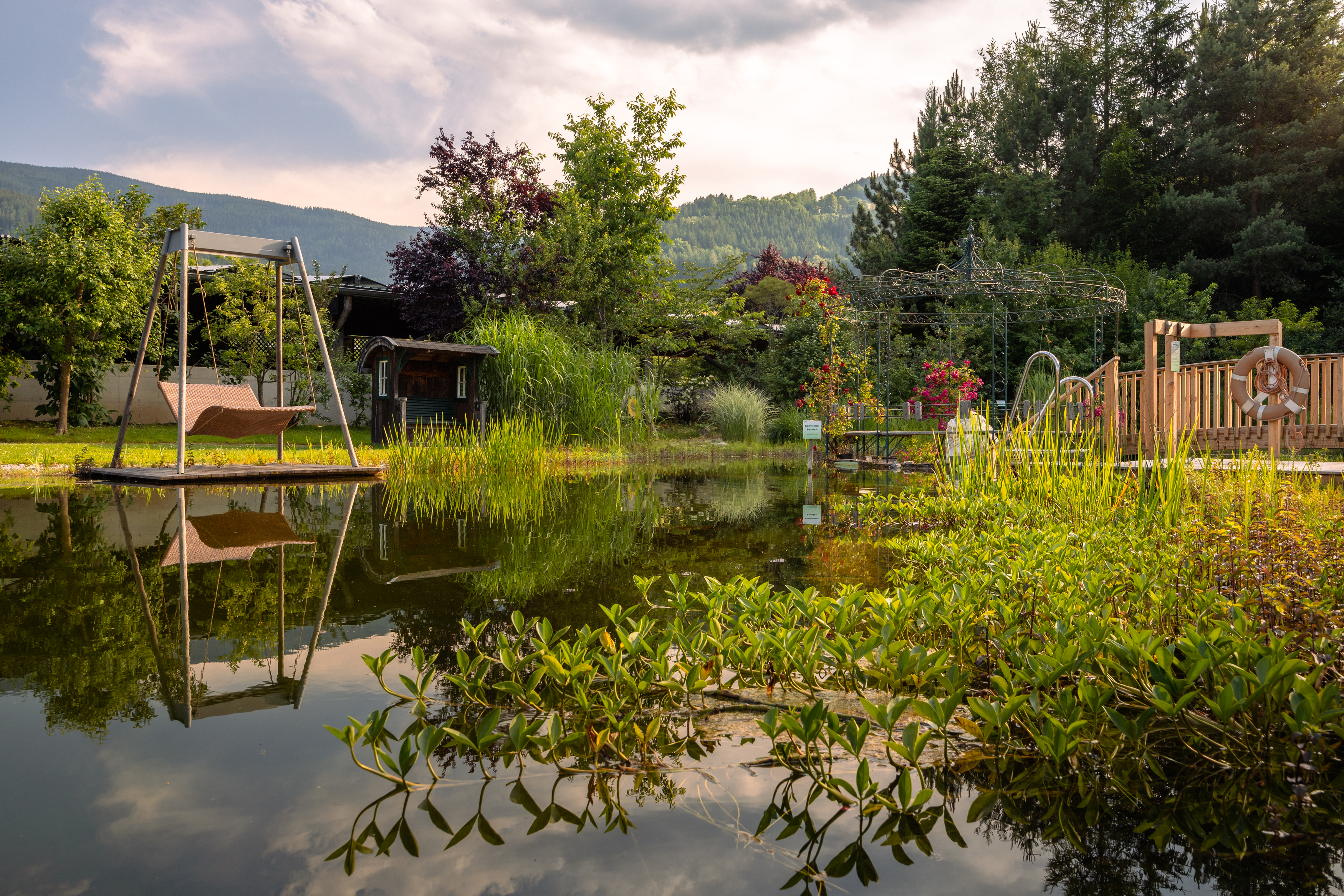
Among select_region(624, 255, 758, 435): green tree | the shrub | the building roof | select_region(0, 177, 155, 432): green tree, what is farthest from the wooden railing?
select_region(0, 177, 155, 432): green tree

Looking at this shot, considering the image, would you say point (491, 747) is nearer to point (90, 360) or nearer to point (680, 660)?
point (680, 660)

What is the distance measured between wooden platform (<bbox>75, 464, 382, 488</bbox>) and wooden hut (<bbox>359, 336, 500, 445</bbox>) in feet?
10.5

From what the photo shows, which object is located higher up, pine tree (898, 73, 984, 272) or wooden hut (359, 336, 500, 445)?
→ pine tree (898, 73, 984, 272)

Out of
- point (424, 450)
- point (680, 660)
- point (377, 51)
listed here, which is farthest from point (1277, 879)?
point (377, 51)

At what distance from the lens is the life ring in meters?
5.27

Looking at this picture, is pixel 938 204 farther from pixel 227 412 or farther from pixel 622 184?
pixel 227 412

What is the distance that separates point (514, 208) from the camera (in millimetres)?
13398

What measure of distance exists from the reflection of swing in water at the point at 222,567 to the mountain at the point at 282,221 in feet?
226

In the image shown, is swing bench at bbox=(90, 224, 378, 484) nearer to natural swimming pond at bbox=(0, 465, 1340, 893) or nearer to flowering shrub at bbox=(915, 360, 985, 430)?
natural swimming pond at bbox=(0, 465, 1340, 893)

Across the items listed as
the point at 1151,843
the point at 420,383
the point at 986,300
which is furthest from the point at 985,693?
the point at 986,300

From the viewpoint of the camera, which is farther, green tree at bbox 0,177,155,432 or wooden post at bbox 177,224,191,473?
green tree at bbox 0,177,155,432

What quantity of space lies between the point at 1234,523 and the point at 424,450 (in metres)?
6.40

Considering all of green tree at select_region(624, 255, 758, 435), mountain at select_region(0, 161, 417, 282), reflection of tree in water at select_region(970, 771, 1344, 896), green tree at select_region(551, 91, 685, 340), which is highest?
mountain at select_region(0, 161, 417, 282)

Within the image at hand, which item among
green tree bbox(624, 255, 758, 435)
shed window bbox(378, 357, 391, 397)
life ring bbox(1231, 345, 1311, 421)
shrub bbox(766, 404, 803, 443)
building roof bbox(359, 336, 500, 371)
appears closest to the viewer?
life ring bbox(1231, 345, 1311, 421)
